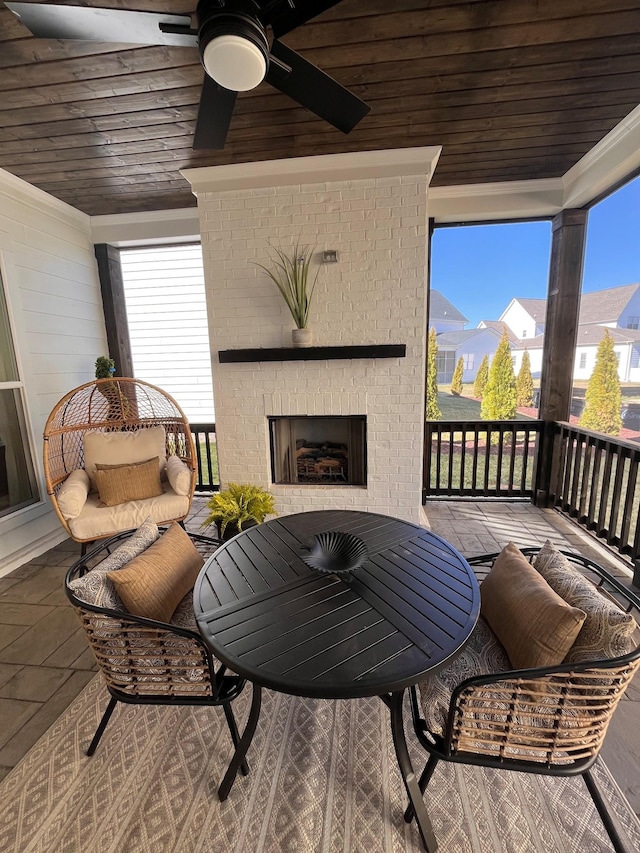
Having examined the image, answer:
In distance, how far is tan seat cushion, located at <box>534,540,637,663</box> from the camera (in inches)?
39.7

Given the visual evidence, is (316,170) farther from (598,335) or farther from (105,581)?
(105,581)

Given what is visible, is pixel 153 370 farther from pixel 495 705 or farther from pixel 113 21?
pixel 495 705

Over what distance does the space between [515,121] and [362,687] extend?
3080 millimetres

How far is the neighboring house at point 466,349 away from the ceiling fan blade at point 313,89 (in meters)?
2.37

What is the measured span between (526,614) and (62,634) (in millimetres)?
2330

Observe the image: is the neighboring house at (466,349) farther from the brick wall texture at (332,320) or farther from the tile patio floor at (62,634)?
the tile patio floor at (62,634)

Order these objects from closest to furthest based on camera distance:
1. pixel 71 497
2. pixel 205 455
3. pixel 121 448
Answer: pixel 71 497, pixel 121 448, pixel 205 455

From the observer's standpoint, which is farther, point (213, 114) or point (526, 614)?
point (213, 114)

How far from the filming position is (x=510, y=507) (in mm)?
3658

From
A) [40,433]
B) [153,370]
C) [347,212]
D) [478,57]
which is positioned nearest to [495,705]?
[478,57]

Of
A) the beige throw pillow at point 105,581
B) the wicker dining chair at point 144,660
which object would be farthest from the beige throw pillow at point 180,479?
the wicker dining chair at point 144,660

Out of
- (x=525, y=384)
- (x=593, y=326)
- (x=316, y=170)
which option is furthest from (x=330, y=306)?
(x=593, y=326)

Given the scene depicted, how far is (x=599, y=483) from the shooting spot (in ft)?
10.7

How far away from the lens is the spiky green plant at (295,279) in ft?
9.61
